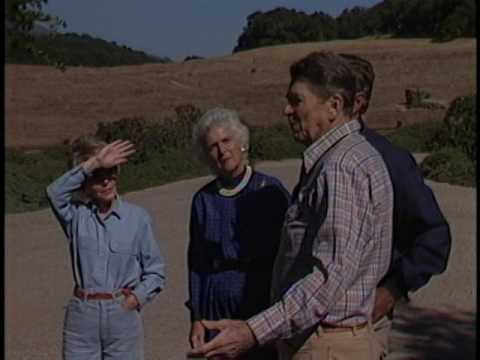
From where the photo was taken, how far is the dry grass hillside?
29.3 m

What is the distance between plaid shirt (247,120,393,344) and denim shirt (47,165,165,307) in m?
1.69

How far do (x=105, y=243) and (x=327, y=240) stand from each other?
1.96 metres

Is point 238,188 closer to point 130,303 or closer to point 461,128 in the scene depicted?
point 130,303

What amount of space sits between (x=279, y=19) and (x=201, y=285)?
69382 mm

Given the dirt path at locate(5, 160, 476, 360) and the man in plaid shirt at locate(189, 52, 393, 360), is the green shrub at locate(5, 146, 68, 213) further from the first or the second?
the man in plaid shirt at locate(189, 52, 393, 360)

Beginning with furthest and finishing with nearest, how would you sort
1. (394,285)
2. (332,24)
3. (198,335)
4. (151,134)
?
(332,24) → (151,134) → (198,335) → (394,285)

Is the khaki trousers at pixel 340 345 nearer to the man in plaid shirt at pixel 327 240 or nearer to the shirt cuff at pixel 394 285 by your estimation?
the man in plaid shirt at pixel 327 240

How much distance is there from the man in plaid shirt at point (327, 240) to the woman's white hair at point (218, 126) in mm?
1027

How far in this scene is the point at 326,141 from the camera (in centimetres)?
341

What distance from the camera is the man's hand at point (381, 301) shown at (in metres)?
3.40

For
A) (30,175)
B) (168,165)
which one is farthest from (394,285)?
(30,175)

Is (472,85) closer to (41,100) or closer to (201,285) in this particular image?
(41,100)

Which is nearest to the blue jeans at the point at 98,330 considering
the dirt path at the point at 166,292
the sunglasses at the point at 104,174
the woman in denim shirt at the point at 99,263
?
the woman in denim shirt at the point at 99,263

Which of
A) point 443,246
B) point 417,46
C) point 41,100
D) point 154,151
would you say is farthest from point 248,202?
point 417,46
